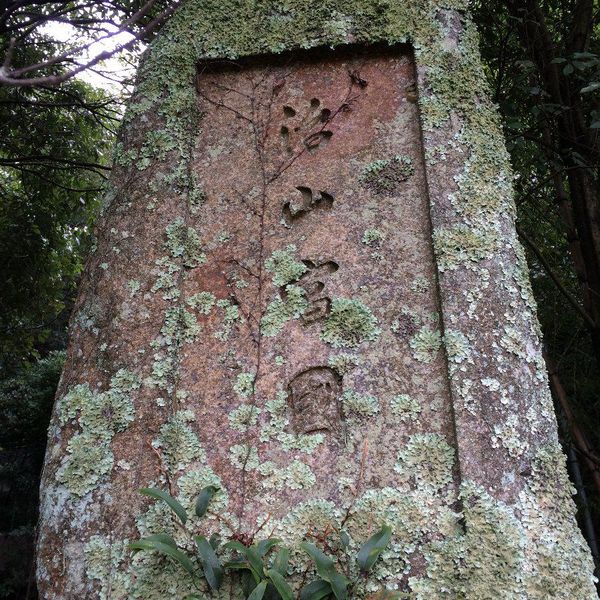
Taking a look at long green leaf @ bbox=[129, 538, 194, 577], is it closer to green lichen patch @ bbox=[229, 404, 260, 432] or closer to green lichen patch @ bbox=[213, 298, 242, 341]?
green lichen patch @ bbox=[229, 404, 260, 432]

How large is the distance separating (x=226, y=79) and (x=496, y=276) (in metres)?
1.27

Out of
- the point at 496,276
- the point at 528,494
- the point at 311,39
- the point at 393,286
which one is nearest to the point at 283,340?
the point at 393,286

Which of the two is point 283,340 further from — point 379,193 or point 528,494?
point 528,494

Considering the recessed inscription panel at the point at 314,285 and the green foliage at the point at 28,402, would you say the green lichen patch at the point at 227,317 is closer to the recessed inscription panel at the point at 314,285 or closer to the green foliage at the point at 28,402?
the recessed inscription panel at the point at 314,285

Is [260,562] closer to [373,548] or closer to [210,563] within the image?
[210,563]

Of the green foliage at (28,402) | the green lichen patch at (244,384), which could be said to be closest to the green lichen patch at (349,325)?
the green lichen patch at (244,384)

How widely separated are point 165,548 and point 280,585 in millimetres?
305

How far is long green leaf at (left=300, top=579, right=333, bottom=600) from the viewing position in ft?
4.68

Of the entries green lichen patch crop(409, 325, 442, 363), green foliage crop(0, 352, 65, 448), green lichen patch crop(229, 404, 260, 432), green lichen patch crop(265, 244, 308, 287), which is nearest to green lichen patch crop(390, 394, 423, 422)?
green lichen patch crop(409, 325, 442, 363)

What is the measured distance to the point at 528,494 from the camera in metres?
1.55

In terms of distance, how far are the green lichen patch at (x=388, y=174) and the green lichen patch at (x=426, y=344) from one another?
508mm

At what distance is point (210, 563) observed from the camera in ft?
4.88

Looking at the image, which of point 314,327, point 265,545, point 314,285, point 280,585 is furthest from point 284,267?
point 280,585

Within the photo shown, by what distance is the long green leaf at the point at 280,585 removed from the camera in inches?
53.6
